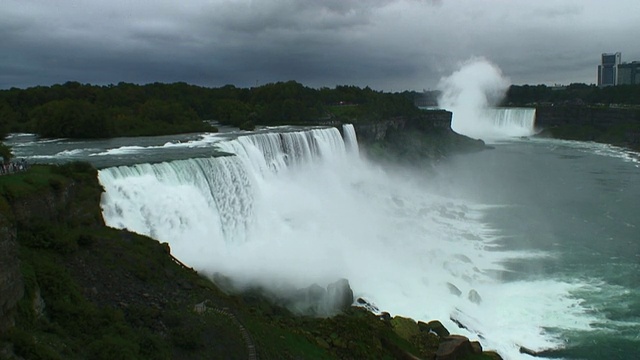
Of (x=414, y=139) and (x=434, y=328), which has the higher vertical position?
(x=414, y=139)

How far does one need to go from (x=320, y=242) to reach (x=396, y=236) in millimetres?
4401

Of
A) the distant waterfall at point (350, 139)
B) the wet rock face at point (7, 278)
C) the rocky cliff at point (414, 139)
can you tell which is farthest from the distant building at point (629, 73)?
the wet rock face at point (7, 278)

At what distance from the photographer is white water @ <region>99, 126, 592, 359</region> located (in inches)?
571

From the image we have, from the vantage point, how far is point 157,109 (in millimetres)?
38312

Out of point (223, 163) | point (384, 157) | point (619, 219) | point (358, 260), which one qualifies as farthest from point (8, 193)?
point (384, 157)

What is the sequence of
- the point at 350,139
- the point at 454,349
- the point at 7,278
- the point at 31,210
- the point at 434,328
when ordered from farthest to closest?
the point at 350,139 < the point at 434,328 < the point at 454,349 < the point at 31,210 < the point at 7,278

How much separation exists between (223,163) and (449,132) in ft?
149

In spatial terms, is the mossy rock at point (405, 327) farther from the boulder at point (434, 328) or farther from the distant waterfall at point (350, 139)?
the distant waterfall at point (350, 139)

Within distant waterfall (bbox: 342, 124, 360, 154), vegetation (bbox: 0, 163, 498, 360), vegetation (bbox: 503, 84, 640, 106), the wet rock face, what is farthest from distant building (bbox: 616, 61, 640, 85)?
the wet rock face

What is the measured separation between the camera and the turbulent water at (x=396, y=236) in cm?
1448

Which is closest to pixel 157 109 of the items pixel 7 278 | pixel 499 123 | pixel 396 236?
pixel 396 236

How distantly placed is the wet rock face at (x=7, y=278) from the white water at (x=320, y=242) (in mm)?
6109

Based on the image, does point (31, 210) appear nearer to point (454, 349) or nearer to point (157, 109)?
point (454, 349)

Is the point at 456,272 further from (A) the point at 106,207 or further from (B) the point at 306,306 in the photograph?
(A) the point at 106,207
